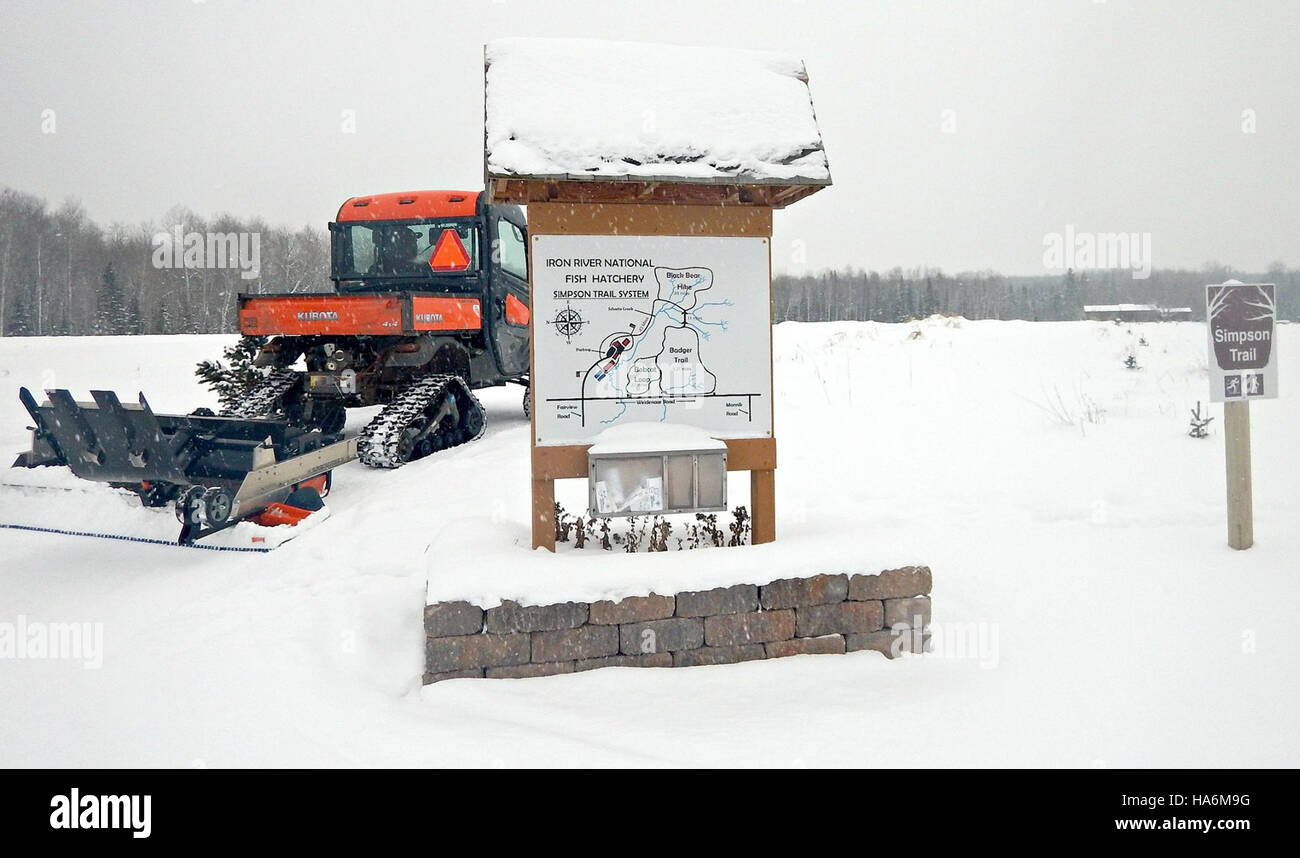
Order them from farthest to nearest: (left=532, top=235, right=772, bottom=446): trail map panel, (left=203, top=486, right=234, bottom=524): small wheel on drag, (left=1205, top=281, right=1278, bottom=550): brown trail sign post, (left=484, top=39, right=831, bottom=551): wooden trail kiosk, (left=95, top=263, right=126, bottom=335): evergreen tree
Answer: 1. (left=95, top=263, right=126, bottom=335): evergreen tree
2. (left=203, top=486, right=234, bottom=524): small wheel on drag
3. (left=1205, top=281, right=1278, bottom=550): brown trail sign post
4. (left=532, top=235, right=772, bottom=446): trail map panel
5. (left=484, top=39, right=831, bottom=551): wooden trail kiosk

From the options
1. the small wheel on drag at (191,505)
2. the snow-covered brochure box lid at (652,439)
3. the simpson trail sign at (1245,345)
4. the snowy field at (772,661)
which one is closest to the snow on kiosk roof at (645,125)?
the snow-covered brochure box lid at (652,439)

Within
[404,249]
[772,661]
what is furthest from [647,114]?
[404,249]

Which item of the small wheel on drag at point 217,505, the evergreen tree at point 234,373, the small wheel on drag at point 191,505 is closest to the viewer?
the small wheel on drag at point 191,505

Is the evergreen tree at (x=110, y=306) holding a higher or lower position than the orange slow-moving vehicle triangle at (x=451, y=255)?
higher

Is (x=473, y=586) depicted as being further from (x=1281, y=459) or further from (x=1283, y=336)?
(x=1283, y=336)

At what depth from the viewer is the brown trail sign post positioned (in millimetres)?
4828

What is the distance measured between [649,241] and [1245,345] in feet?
12.2

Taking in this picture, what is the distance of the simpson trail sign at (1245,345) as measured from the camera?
4.85 metres

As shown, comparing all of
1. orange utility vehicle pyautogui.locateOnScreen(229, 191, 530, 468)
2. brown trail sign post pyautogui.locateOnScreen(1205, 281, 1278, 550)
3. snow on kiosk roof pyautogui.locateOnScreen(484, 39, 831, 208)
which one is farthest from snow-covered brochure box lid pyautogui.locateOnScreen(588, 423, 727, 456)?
orange utility vehicle pyautogui.locateOnScreen(229, 191, 530, 468)

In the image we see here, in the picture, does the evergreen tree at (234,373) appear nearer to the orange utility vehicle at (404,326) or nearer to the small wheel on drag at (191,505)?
the orange utility vehicle at (404,326)

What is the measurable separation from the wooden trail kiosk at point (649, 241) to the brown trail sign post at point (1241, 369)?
9.46ft

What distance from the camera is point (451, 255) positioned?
29.1ft

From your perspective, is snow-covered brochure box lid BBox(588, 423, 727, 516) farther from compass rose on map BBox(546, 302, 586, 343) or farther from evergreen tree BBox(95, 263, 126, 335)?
evergreen tree BBox(95, 263, 126, 335)
